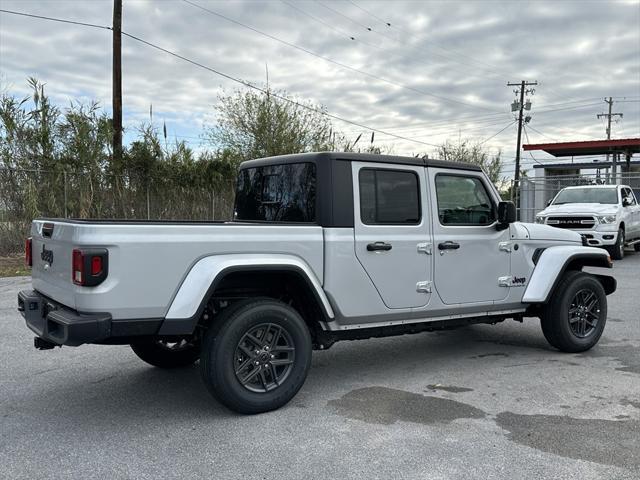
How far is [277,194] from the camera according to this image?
505cm

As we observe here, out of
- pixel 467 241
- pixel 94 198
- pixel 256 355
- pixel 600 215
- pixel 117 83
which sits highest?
pixel 117 83

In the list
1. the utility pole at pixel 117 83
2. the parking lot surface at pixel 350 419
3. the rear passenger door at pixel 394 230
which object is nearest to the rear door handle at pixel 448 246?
the rear passenger door at pixel 394 230

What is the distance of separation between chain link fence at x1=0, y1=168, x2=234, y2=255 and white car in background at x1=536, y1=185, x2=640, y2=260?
9840mm

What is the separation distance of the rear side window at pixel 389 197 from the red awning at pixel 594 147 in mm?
27259

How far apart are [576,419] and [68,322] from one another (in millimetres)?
3413

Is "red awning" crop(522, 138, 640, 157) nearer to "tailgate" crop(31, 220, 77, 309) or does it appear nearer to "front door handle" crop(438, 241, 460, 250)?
"front door handle" crop(438, 241, 460, 250)

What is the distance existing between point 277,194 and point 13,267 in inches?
402

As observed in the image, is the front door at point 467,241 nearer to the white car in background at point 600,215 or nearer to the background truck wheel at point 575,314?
the background truck wheel at point 575,314

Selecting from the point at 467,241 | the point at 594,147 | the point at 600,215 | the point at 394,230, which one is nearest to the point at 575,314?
the point at 467,241

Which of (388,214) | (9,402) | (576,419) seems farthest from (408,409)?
(9,402)

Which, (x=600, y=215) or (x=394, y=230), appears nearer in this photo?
(x=394, y=230)

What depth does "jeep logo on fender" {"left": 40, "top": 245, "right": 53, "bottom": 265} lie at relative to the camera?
4105 millimetres

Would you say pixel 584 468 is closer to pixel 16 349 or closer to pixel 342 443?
pixel 342 443

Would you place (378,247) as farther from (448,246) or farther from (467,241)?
(467,241)
